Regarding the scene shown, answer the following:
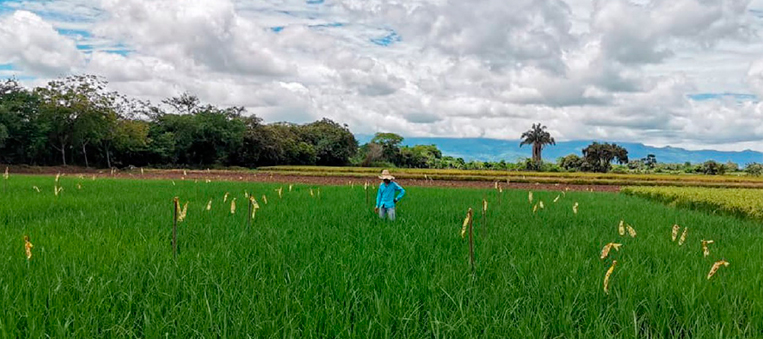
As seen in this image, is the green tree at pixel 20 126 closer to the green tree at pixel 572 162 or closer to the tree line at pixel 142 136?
the tree line at pixel 142 136

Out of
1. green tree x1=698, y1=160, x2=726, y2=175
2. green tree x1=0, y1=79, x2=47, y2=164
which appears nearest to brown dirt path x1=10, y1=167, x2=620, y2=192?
green tree x1=0, y1=79, x2=47, y2=164

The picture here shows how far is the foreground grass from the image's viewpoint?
2.74m

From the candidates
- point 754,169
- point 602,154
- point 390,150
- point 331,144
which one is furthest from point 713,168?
point 331,144

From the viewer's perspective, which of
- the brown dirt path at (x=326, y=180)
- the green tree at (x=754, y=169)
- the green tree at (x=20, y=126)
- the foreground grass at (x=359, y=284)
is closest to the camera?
the foreground grass at (x=359, y=284)

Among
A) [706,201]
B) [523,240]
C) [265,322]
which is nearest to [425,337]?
[265,322]

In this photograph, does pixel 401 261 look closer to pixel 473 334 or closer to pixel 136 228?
pixel 473 334

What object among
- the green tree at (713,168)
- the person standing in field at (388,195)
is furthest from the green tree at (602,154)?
the person standing in field at (388,195)

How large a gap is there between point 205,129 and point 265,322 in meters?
41.0

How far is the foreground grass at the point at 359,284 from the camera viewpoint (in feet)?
8.98

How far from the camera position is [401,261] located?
426cm

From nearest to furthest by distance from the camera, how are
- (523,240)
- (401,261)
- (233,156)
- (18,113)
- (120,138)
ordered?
(401,261)
(523,240)
(18,113)
(120,138)
(233,156)

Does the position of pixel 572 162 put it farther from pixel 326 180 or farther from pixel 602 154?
pixel 326 180

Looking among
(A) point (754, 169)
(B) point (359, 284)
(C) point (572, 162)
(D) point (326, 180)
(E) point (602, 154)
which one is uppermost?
(E) point (602, 154)

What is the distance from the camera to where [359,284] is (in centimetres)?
349
